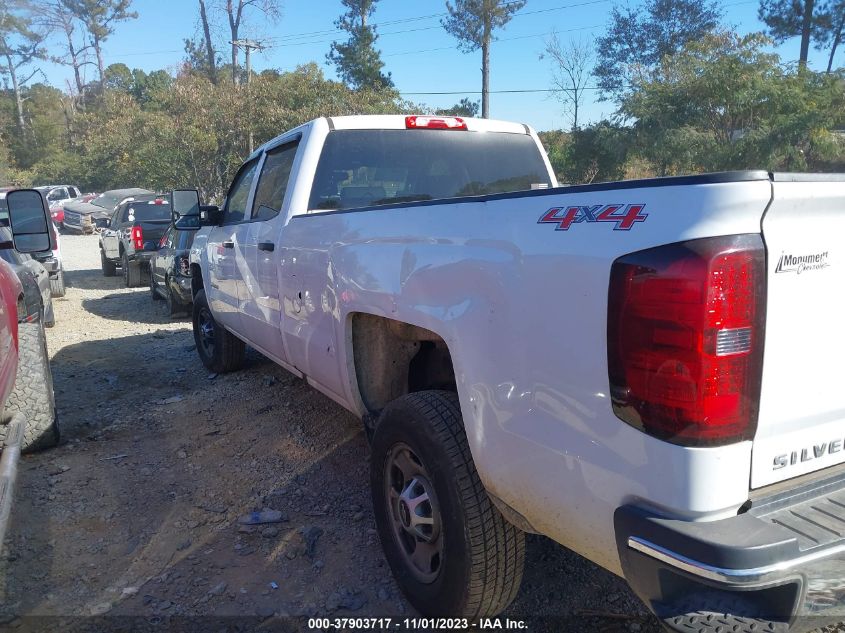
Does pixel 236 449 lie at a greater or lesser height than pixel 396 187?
lesser

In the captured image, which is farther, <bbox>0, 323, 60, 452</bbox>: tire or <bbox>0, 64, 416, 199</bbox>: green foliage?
<bbox>0, 64, 416, 199</bbox>: green foliage

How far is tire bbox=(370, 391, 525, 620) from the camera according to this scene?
7.67ft

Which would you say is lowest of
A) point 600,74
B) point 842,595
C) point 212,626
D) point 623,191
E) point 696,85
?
point 212,626

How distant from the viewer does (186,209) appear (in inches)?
244

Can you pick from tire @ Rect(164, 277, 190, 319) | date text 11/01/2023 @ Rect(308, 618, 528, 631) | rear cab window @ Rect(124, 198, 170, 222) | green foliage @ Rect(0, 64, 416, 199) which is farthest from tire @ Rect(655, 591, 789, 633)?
green foliage @ Rect(0, 64, 416, 199)

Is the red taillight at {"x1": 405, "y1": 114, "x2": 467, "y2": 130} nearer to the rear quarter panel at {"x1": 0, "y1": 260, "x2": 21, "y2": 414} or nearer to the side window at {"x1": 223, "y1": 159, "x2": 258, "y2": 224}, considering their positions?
the side window at {"x1": 223, "y1": 159, "x2": 258, "y2": 224}

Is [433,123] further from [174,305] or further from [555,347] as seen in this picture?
[174,305]

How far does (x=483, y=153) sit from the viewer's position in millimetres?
4453

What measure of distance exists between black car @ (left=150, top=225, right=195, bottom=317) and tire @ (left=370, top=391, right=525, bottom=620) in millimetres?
6301

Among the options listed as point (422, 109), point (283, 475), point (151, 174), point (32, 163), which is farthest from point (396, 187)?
point (32, 163)

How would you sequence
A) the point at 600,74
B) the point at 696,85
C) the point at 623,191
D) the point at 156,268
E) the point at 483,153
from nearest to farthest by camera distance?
1. the point at 623,191
2. the point at 483,153
3. the point at 156,268
4. the point at 696,85
5. the point at 600,74

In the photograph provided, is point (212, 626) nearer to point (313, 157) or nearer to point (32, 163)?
point (313, 157)

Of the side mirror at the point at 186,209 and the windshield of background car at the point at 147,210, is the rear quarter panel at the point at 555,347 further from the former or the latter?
the windshield of background car at the point at 147,210

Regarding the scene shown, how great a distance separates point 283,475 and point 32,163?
202 feet
